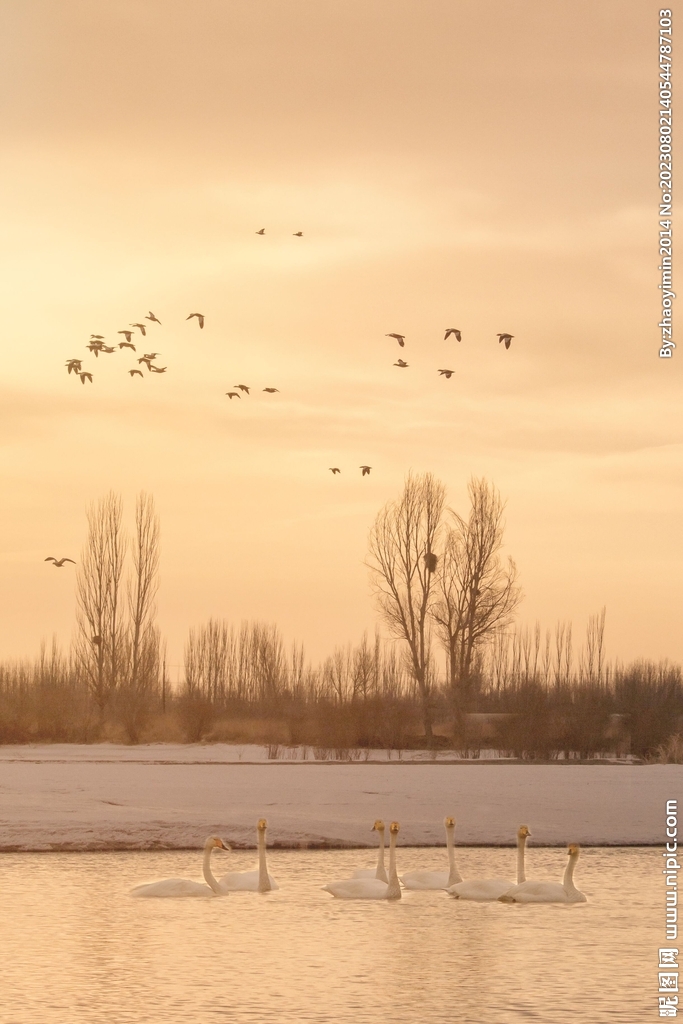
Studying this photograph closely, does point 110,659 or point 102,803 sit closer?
point 102,803

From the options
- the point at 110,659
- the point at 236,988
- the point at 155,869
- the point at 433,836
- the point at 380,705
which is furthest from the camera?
the point at 110,659

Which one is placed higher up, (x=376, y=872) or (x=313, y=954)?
(x=376, y=872)

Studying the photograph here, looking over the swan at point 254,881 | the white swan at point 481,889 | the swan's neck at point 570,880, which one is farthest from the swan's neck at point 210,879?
the swan's neck at point 570,880

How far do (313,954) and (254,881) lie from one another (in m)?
4.74

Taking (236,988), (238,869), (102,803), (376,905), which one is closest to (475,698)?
(102,803)

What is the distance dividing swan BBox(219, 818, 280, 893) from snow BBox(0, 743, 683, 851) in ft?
15.5

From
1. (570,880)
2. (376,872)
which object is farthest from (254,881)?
(570,880)

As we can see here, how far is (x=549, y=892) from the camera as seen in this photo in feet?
54.3

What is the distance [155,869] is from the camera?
64.1 ft

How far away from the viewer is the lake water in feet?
34.9

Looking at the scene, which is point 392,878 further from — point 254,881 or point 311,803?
point 311,803

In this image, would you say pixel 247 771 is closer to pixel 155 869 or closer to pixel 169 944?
pixel 155 869

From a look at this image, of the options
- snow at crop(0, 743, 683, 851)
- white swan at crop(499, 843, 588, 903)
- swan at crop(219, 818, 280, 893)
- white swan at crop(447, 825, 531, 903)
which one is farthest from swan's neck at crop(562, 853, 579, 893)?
snow at crop(0, 743, 683, 851)

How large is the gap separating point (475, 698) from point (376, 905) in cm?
3784
